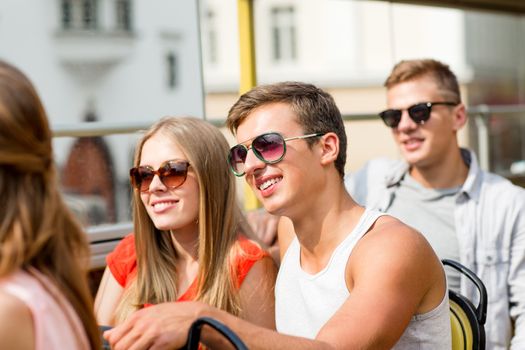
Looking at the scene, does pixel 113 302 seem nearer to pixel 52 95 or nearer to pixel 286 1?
pixel 52 95

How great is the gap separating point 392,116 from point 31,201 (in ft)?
7.17

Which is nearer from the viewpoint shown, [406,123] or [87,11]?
[406,123]

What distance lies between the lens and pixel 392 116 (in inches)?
136

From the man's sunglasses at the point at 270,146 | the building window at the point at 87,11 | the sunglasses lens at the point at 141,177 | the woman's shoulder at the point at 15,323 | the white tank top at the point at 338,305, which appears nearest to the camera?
the woman's shoulder at the point at 15,323

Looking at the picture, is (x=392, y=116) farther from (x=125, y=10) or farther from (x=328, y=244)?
(x=125, y=10)

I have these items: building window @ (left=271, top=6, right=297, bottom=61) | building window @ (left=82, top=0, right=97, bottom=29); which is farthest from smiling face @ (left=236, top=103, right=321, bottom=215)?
building window @ (left=271, top=6, right=297, bottom=61)

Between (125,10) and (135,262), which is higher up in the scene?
(125,10)

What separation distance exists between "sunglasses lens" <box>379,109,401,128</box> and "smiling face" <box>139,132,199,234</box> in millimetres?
1123

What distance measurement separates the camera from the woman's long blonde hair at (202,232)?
254cm

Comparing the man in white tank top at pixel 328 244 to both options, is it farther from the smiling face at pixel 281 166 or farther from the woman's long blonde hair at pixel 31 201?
the woman's long blonde hair at pixel 31 201

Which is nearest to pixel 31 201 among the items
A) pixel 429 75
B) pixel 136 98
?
pixel 429 75

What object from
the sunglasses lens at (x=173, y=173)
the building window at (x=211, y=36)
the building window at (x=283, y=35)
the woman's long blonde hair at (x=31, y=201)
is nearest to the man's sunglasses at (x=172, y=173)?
the sunglasses lens at (x=173, y=173)

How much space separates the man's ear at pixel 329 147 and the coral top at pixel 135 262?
0.50 m

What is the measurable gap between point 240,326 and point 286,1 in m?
32.7
